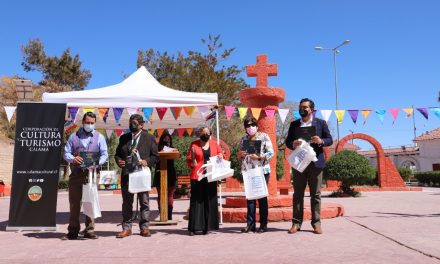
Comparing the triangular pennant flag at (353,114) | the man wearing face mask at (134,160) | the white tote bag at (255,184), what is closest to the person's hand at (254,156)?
the white tote bag at (255,184)

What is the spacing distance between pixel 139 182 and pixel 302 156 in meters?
2.52

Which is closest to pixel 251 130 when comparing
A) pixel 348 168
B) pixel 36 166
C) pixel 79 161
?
pixel 79 161

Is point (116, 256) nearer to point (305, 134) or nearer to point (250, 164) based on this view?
point (250, 164)

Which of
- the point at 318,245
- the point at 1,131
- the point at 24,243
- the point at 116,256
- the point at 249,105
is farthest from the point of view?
the point at 1,131

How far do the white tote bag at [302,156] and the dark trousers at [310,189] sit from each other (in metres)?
0.19

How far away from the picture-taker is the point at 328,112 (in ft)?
34.3

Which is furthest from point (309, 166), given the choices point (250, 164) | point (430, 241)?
point (430, 241)

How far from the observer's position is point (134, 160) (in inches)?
247

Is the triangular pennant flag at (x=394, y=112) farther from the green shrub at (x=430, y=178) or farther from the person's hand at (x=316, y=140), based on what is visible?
the green shrub at (x=430, y=178)

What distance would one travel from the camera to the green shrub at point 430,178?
31.8 metres

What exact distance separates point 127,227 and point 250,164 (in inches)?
85.4

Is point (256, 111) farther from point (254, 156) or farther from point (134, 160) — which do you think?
point (134, 160)

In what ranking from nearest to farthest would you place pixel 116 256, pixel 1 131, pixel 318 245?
pixel 116 256 < pixel 318 245 < pixel 1 131

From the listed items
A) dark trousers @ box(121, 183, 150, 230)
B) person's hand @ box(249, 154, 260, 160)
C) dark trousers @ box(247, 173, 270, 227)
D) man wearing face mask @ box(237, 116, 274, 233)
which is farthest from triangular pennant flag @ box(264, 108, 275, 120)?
dark trousers @ box(121, 183, 150, 230)
